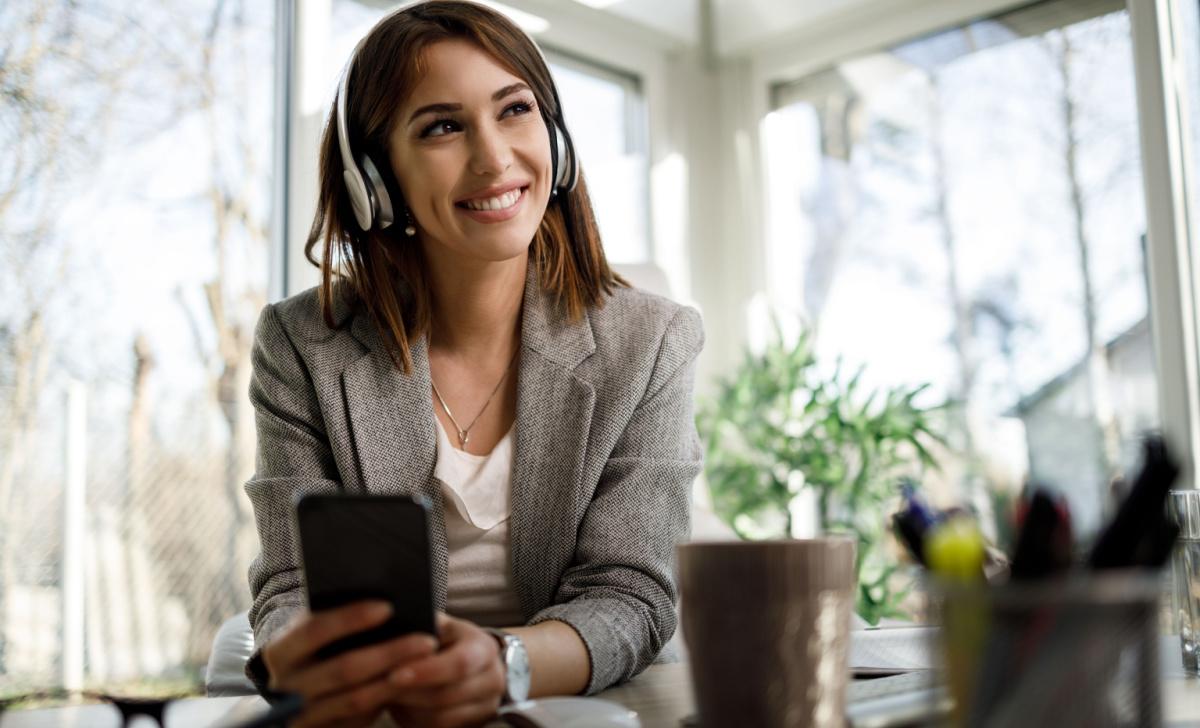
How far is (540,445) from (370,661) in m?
0.61

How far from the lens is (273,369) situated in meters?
1.28

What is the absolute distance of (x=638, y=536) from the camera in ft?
3.63

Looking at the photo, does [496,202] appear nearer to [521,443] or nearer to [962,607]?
[521,443]

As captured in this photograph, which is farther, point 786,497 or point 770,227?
point 770,227

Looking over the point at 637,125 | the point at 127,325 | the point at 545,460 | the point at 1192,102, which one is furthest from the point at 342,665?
the point at 637,125

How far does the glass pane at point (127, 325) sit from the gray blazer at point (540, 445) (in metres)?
1.09

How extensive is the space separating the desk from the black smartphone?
15 cm

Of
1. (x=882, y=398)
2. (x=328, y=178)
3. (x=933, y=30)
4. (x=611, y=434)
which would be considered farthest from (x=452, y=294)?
(x=933, y=30)

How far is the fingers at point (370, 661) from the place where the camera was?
2.05ft

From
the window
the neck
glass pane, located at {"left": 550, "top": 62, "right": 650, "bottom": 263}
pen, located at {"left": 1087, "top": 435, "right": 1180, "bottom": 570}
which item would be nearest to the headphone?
the neck

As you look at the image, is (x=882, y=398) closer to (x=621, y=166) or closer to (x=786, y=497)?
(x=786, y=497)

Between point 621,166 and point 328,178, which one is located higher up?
point 621,166

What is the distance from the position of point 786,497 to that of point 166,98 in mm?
1824

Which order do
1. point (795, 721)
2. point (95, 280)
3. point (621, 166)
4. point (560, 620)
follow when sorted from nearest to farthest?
point (795, 721), point (560, 620), point (95, 280), point (621, 166)
